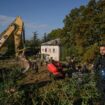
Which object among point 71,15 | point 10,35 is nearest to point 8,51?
point 10,35

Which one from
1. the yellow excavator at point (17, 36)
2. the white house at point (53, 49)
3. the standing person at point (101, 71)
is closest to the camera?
the standing person at point (101, 71)

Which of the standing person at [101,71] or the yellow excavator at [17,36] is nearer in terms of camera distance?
the standing person at [101,71]

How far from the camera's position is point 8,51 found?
20781 mm

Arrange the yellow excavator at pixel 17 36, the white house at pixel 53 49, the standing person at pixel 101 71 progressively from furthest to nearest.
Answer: the white house at pixel 53 49 < the yellow excavator at pixel 17 36 < the standing person at pixel 101 71

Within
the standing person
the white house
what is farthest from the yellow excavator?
the white house

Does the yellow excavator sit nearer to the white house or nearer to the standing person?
the standing person

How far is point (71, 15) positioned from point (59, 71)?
25740mm

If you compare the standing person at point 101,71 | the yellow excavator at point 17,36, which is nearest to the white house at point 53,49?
the yellow excavator at point 17,36

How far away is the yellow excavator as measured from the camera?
18.5 meters

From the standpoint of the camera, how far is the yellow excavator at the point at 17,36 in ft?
60.7

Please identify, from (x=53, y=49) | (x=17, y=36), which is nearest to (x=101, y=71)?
(x=17, y=36)

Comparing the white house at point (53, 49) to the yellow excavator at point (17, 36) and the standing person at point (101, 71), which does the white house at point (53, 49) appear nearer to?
the yellow excavator at point (17, 36)

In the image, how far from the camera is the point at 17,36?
64.0 ft

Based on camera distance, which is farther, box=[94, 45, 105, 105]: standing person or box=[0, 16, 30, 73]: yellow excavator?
box=[0, 16, 30, 73]: yellow excavator
